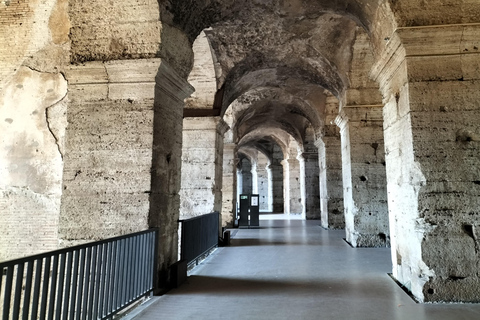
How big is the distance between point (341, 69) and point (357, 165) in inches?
87.9

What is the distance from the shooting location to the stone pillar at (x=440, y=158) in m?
3.46

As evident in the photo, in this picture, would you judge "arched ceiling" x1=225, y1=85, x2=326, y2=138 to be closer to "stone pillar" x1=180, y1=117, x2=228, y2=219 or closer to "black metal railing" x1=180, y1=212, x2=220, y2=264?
"stone pillar" x1=180, y1=117, x2=228, y2=219

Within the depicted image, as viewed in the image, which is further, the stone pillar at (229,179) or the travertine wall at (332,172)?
the stone pillar at (229,179)

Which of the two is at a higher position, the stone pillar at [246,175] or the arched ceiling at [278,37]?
the arched ceiling at [278,37]

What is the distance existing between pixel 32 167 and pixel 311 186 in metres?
12.6

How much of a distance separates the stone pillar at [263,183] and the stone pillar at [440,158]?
71.9ft

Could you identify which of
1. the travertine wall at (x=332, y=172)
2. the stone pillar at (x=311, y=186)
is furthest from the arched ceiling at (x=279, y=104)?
the stone pillar at (x=311, y=186)

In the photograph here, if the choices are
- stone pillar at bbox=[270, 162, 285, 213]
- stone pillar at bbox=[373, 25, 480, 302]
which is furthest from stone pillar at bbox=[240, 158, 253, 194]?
stone pillar at bbox=[373, 25, 480, 302]

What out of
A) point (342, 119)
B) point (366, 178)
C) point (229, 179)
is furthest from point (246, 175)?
point (366, 178)

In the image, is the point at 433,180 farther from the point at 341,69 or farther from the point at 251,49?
the point at 251,49

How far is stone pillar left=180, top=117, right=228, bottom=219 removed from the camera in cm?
805

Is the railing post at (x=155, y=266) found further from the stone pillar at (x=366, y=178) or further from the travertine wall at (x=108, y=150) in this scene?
the stone pillar at (x=366, y=178)

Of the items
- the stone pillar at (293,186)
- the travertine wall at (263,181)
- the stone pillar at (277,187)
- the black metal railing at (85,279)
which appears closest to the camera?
the black metal railing at (85,279)

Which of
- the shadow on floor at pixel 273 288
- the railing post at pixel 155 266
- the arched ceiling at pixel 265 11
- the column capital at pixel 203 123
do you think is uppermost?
the arched ceiling at pixel 265 11
